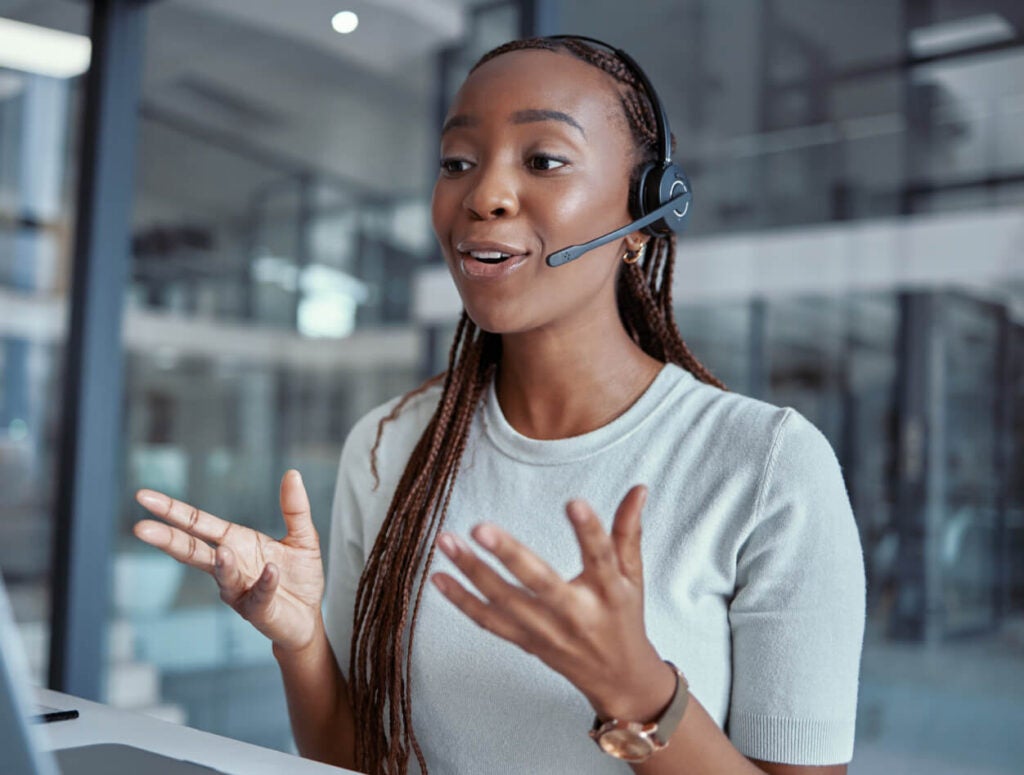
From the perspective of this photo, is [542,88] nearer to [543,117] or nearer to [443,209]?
[543,117]

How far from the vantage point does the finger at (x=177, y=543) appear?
0.90 metres

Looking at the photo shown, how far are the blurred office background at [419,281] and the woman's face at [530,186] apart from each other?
1.02 m

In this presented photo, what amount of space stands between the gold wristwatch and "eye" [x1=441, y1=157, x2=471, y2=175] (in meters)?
0.64

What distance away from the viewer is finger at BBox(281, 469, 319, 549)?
3.32 feet

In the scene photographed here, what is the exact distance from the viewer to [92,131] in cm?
297

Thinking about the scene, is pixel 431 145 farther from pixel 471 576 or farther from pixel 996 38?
pixel 471 576

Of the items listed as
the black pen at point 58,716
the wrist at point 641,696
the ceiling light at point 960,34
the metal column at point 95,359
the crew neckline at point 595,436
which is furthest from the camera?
the metal column at point 95,359

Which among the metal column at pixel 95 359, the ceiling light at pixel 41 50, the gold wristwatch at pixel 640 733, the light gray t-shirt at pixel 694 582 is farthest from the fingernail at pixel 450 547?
the ceiling light at pixel 41 50

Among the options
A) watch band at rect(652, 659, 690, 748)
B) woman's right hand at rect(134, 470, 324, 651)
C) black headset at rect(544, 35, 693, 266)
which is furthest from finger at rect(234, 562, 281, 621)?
black headset at rect(544, 35, 693, 266)

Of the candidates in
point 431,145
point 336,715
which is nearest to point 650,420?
point 336,715

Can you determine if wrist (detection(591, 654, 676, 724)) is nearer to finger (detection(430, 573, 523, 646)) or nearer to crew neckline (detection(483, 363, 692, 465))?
finger (detection(430, 573, 523, 646))

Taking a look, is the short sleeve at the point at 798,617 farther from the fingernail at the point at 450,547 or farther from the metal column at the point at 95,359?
the metal column at the point at 95,359

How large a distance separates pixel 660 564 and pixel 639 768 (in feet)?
0.86

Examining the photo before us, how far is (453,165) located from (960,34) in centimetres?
156
